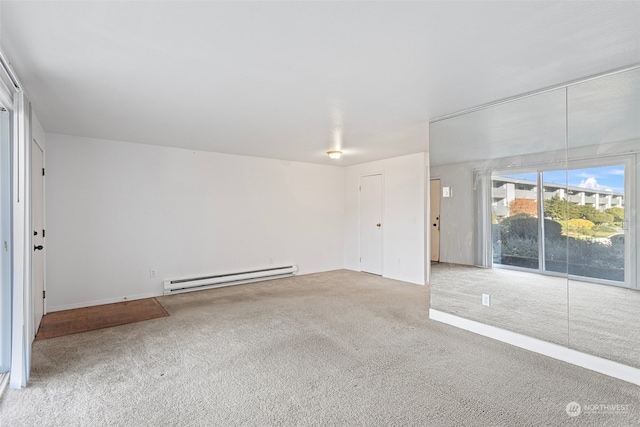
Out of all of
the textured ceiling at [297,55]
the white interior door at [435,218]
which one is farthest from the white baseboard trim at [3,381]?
the white interior door at [435,218]

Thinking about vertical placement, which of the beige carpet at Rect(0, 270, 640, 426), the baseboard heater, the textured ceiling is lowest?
the beige carpet at Rect(0, 270, 640, 426)

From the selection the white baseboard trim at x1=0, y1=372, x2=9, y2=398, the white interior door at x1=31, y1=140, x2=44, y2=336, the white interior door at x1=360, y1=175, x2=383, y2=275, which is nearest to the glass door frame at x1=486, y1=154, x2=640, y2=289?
the white interior door at x1=360, y1=175, x2=383, y2=275

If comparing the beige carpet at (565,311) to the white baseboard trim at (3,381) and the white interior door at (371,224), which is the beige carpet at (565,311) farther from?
the white baseboard trim at (3,381)

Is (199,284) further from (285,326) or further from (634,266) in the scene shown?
(634,266)

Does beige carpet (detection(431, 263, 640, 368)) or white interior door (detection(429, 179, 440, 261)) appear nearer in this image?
beige carpet (detection(431, 263, 640, 368))

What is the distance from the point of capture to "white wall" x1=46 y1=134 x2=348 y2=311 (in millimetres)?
4395

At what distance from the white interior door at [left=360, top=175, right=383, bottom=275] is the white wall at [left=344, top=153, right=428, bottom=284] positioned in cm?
14

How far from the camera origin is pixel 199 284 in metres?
5.29

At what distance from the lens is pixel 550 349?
2.90 m

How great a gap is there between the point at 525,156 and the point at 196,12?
10.8ft

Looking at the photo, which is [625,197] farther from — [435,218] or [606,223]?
[435,218]

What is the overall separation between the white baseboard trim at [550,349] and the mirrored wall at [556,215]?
0.06 m

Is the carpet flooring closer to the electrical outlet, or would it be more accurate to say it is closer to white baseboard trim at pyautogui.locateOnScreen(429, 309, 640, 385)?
white baseboard trim at pyautogui.locateOnScreen(429, 309, 640, 385)

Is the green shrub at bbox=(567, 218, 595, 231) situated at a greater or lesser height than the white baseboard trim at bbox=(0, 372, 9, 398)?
greater
